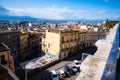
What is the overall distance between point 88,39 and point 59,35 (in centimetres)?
1643

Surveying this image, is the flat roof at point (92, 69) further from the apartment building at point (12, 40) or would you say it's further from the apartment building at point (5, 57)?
the apartment building at point (12, 40)

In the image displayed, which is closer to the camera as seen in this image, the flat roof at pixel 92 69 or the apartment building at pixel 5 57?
the flat roof at pixel 92 69

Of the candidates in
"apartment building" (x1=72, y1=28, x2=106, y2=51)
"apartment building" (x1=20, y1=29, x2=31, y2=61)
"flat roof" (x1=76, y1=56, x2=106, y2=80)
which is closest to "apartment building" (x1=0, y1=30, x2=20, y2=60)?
"apartment building" (x1=20, y1=29, x2=31, y2=61)

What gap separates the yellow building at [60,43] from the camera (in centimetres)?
3183

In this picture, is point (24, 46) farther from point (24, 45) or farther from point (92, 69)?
point (92, 69)

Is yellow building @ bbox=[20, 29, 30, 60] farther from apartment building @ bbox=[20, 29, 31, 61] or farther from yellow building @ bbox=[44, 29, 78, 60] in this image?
yellow building @ bbox=[44, 29, 78, 60]

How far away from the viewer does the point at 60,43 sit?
31.7 m

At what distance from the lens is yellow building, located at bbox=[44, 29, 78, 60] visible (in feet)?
104

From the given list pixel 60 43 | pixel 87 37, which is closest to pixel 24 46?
pixel 60 43

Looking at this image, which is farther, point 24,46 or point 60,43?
point 24,46

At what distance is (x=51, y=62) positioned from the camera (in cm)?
2936

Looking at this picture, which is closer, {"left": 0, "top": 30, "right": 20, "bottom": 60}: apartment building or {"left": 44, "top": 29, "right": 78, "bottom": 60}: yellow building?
{"left": 0, "top": 30, "right": 20, "bottom": 60}: apartment building

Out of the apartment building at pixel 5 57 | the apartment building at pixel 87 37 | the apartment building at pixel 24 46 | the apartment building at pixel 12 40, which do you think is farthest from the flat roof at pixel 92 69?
the apartment building at pixel 87 37

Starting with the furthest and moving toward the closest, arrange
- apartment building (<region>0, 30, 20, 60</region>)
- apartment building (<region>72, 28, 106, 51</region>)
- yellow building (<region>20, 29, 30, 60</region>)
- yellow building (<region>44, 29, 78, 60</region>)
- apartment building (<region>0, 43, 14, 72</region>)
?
1. apartment building (<region>72, 28, 106, 51</region>)
2. yellow building (<region>20, 29, 30, 60</region>)
3. yellow building (<region>44, 29, 78, 60</region>)
4. apartment building (<region>0, 30, 20, 60</region>)
5. apartment building (<region>0, 43, 14, 72</region>)
